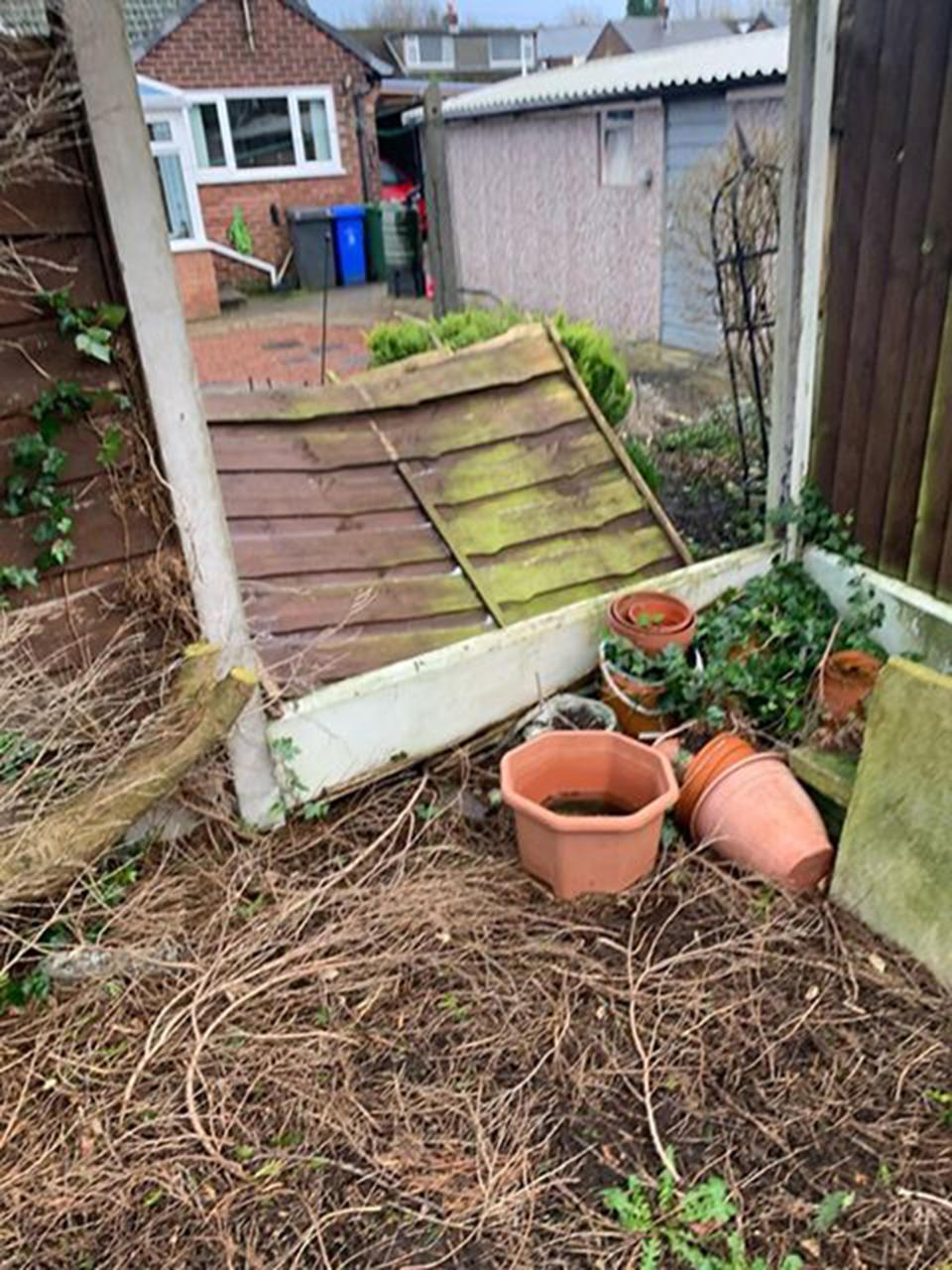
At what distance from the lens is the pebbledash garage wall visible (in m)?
9.26

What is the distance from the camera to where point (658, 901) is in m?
2.66

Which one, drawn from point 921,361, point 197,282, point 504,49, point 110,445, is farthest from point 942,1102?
point 504,49

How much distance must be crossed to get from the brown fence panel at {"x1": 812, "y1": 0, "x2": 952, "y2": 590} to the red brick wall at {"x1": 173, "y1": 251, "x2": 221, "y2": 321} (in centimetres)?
1200

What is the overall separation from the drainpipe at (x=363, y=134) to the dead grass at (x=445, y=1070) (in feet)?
52.6

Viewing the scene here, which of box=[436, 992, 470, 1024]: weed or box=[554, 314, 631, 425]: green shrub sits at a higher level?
box=[554, 314, 631, 425]: green shrub

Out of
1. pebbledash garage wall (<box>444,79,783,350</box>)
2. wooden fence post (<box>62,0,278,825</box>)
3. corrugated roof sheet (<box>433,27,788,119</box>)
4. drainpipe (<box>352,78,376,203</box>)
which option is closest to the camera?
wooden fence post (<box>62,0,278,825</box>)

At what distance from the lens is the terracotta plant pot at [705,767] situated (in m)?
2.90

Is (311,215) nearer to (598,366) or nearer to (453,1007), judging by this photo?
(598,366)

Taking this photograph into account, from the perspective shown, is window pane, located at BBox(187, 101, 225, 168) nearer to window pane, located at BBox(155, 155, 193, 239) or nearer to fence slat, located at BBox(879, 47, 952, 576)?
window pane, located at BBox(155, 155, 193, 239)

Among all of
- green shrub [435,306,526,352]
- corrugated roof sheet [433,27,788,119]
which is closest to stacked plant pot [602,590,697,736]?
green shrub [435,306,526,352]

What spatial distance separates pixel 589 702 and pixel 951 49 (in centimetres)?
225

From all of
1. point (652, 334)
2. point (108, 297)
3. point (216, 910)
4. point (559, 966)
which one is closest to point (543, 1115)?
point (559, 966)

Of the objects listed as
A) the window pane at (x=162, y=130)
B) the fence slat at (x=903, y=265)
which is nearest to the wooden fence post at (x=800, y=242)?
the fence slat at (x=903, y=265)

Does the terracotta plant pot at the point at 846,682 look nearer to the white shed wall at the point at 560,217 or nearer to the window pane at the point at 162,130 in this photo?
the white shed wall at the point at 560,217
